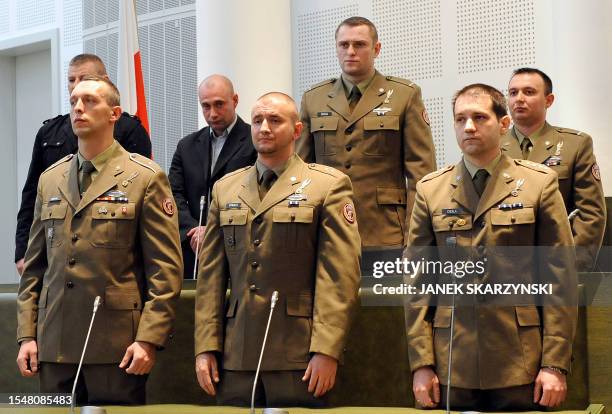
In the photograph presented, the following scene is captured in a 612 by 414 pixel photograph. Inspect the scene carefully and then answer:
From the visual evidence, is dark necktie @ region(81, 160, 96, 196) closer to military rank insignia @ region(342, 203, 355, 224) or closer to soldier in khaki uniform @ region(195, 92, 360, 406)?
soldier in khaki uniform @ region(195, 92, 360, 406)

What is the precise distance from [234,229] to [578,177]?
1482mm

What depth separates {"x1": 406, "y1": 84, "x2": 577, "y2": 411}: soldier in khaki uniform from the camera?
301 cm

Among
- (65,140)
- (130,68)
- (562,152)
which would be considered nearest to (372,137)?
(562,152)

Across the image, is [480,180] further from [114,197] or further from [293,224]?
[114,197]

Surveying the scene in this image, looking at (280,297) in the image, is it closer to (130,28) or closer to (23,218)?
(23,218)

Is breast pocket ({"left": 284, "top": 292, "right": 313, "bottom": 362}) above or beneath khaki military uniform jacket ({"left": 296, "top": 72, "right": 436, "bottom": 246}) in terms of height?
beneath

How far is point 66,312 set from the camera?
342cm

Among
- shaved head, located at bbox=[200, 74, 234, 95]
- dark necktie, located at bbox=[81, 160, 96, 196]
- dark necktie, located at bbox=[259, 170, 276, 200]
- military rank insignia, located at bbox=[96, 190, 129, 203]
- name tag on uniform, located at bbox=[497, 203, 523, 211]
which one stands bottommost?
name tag on uniform, located at bbox=[497, 203, 523, 211]

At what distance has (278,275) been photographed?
10.8 ft

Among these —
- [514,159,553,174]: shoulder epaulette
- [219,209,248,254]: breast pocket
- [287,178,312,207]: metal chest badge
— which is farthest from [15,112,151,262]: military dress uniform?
[514,159,553,174]: shoulder epaulette

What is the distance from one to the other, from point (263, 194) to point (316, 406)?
0.71 metres

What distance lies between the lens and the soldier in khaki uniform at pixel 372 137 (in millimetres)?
4207

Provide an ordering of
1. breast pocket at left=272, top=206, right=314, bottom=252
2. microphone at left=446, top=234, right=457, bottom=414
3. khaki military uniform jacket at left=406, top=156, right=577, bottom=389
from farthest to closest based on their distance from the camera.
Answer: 1. breast pocket at left=272, top=206, right=314, bottom=252
2. khaki military uniform jacket at left=406, top=156, right=577, bottom=389
3. microphone at left=446, top=234, right=457, bottom=414

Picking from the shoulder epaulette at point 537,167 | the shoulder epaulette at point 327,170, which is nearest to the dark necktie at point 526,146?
the shoulder epaulette at point 537,167
